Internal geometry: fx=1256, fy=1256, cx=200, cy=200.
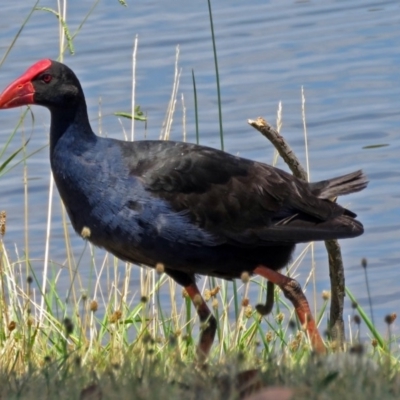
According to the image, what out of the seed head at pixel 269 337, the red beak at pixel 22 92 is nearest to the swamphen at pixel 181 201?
the red beak at pixel 22 92

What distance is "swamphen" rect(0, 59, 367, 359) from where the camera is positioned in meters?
4.93

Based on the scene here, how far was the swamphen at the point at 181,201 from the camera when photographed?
16.2 feet

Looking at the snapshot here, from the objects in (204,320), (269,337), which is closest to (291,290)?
(204,320)

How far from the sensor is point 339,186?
5.55m

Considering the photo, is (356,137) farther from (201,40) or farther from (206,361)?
(206,361)

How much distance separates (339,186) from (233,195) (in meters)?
0.55

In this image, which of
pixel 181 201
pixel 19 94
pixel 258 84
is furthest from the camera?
pixel 258 84

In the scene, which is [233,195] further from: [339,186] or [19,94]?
[19,94]

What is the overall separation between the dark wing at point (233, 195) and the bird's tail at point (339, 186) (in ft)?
0.19

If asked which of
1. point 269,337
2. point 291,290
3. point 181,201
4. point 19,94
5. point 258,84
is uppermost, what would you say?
point 258,84

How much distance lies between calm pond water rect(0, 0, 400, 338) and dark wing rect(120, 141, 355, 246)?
1682 millimetres

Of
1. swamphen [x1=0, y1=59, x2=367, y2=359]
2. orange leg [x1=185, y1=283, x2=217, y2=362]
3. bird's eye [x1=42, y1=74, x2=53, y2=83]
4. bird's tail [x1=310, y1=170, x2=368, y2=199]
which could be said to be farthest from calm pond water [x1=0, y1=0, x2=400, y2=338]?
bird's eye [x1=42, y1=74, x2=53, y2=83]

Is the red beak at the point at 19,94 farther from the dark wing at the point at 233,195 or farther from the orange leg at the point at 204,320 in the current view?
the orange leg at the point at 204,320

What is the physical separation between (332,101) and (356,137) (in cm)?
72
